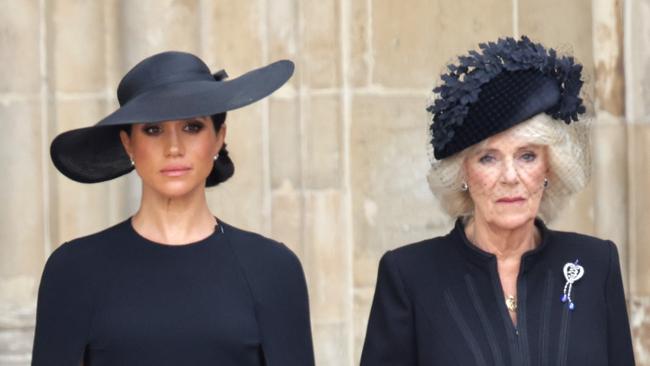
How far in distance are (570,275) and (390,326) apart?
505 mm

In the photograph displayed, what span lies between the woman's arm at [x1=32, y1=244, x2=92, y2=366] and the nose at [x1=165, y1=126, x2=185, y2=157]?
39 centimetres

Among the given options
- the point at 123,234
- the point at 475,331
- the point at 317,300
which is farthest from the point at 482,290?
the point at 317,300

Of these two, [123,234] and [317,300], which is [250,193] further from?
[123,234]

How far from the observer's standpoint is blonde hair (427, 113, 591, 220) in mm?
4164

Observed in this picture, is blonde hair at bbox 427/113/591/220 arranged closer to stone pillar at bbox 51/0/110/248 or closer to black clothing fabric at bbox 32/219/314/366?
black clothing fabric at bbox 32/219/314/366

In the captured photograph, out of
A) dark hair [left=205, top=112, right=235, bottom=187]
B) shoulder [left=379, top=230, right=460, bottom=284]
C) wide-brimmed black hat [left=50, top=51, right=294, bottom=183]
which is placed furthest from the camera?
shoulder [left=379, top=230, right=460, bottom=284]

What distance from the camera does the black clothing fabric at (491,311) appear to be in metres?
4.16

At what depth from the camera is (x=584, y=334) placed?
4184 mm

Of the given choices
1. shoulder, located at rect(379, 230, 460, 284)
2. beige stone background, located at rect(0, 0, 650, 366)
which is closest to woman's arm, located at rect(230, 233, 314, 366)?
shoulder, located at rect(379, 230, 460, 284)

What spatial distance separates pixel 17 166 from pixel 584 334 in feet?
9.22

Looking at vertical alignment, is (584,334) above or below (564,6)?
below

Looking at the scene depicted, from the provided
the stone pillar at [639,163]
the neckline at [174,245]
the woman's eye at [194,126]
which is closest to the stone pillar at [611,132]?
the stone pillar at [639,163]

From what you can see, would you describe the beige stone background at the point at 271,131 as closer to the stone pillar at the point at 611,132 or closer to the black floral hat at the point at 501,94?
the stone pillar at the point at 611,132

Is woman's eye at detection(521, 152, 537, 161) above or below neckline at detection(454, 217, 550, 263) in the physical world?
above
